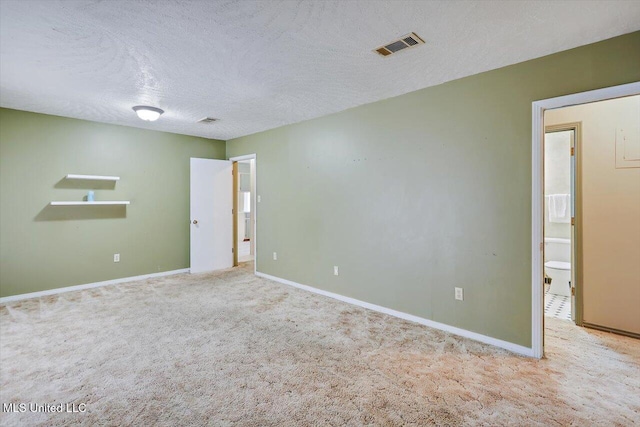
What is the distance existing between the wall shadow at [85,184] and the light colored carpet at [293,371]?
5.73 feet

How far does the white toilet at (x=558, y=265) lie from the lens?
14.3 feet

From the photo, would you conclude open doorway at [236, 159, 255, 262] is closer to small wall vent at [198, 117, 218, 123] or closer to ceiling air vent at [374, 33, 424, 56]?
small wall vent at [198, 117, 218, 123]

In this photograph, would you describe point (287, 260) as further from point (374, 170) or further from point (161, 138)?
point (161, 138)

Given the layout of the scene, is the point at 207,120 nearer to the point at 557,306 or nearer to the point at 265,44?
the point at 265,44

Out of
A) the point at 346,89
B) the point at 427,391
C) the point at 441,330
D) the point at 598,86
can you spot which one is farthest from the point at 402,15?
the point at 441,330

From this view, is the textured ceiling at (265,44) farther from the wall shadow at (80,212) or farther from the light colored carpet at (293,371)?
the light colored carpet at (293,371)

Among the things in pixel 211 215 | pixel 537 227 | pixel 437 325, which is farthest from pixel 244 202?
pixel 537 227

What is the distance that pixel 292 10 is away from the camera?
1.92 meters

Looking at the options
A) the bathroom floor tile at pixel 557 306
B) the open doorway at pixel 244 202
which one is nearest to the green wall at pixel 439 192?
the bathroom floor tile at pixel 557 306

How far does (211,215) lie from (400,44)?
459cm

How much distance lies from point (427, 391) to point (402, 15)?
8.32ft

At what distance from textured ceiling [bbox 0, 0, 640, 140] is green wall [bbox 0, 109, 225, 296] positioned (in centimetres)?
80

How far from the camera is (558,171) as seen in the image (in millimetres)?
5039

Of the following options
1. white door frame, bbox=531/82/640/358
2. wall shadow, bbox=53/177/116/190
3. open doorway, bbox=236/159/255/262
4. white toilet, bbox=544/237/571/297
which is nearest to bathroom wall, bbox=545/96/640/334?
white door frame, bbox=531/82/640/358
